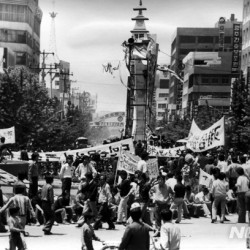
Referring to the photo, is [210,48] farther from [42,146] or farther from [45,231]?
[45,231]

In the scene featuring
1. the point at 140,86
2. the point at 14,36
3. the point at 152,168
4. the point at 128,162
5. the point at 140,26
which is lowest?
the point at 152,168

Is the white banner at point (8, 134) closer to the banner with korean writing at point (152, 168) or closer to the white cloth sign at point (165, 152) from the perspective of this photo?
the white cloth sign at point (165, 152)

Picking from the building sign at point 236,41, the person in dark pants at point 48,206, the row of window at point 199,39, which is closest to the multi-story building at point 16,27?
the building sign at point 236,41

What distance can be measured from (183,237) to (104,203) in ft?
7.63

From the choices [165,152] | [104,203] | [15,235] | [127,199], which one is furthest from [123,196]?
[165,152]

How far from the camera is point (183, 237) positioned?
62.5 ft

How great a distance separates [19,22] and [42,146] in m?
77.0

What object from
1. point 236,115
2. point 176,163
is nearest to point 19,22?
point 236,115

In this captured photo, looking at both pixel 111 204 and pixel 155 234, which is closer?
pixel 155 234

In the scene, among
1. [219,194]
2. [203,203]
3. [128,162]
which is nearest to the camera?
[219,194]

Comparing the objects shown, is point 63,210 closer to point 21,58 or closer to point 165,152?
point 165,152

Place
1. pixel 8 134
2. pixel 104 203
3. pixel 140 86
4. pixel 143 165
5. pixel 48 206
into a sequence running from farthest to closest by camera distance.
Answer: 1. pixel 140 86
2. pixel 8 134
3. pixel 143 165
4. pixel 104 203
5. pixel 48 206

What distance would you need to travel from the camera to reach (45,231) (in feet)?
62.5

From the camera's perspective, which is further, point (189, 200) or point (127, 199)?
point (189, 200)
